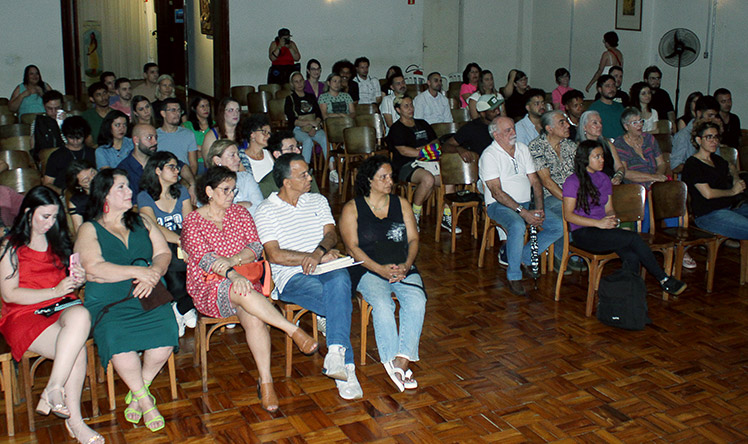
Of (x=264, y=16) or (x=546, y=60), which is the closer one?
(x=264, y=16)

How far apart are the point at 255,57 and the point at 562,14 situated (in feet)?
17.6

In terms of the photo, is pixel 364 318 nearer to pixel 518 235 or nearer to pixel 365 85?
pixel 518 235

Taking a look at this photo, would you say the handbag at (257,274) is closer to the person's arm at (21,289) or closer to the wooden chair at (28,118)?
the person's arm at (21,289)

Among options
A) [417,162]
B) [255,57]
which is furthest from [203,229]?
[255,57]

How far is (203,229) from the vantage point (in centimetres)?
386

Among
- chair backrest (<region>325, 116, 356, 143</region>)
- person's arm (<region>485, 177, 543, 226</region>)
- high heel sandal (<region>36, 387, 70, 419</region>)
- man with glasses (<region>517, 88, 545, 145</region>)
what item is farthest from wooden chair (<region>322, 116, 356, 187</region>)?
high heel sandal (<region>36, 387, 70, 419</region>)

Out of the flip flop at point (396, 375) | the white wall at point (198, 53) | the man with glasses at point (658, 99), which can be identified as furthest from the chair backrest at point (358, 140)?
the white wall at point (198, 53)

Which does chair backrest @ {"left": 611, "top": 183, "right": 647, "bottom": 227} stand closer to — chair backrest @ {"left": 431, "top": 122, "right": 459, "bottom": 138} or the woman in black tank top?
the woman in black tank top

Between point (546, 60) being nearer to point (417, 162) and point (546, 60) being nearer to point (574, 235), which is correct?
point (417, 162)

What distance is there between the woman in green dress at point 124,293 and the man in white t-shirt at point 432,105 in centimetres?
543

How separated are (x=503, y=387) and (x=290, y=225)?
58.3 inches

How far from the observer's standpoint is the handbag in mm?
3783

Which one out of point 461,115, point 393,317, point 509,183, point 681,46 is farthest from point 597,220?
point 681,46

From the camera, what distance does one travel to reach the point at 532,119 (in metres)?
6.74
